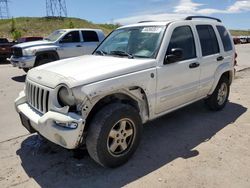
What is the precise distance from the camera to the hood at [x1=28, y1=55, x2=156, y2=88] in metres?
3.36

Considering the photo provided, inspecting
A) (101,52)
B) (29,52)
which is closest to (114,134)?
(101,52)

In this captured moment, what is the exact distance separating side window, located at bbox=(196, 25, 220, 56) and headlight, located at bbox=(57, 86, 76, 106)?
2.81 meters

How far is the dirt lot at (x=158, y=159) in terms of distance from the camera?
340cm

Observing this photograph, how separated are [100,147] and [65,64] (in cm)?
145

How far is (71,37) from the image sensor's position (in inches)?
466

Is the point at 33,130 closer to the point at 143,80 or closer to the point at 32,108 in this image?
the point at 32,108

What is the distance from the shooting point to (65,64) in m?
4.13

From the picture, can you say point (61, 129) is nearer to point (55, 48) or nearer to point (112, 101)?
point (112, 101)

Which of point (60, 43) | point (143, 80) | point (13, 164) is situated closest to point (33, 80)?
point (13, 164)

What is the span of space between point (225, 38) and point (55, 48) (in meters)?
7.17

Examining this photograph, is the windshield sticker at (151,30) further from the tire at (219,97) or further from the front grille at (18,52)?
the front grille at (18,52)

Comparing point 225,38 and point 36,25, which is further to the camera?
point 36,25

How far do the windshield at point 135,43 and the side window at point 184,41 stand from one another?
240 millimetres

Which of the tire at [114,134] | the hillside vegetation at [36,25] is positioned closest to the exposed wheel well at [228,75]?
the tire at [114,134]
